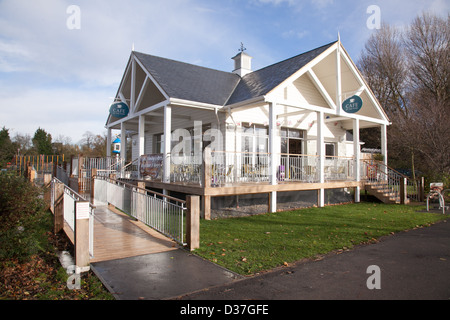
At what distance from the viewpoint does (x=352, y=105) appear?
43.8 ft

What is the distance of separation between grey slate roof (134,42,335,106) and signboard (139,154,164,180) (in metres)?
2.75

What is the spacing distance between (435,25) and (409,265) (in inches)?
1246

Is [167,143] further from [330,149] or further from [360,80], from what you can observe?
[330,149]

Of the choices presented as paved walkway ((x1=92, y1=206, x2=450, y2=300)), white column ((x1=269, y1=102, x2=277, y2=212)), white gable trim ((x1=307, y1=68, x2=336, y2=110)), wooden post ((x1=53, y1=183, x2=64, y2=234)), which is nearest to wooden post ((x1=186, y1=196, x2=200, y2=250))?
paved walkway ((x1=92, y1=206, x2=450, y2=300))

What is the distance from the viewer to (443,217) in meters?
10.2

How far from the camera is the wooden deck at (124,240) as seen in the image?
5.81 meters

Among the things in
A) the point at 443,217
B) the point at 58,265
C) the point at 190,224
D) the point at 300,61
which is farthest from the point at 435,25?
the point at 58,265

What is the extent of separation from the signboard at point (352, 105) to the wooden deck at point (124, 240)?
33.5 feet

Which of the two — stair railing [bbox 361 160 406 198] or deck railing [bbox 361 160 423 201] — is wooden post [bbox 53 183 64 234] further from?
deck railing [bbox 361 160 423 201]

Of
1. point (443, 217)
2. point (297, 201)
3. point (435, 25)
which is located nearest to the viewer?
point (443, 217)

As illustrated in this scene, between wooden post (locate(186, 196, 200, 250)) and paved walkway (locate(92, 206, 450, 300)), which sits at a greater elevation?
wooden post (locate(186, 196, 200, 250))

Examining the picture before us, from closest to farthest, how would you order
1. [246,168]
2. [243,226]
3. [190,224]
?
[190,224]
[243,226]
[246,168]

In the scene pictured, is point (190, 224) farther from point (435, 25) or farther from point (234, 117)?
point (435, 25)

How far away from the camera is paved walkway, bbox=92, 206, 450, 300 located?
4.00m
